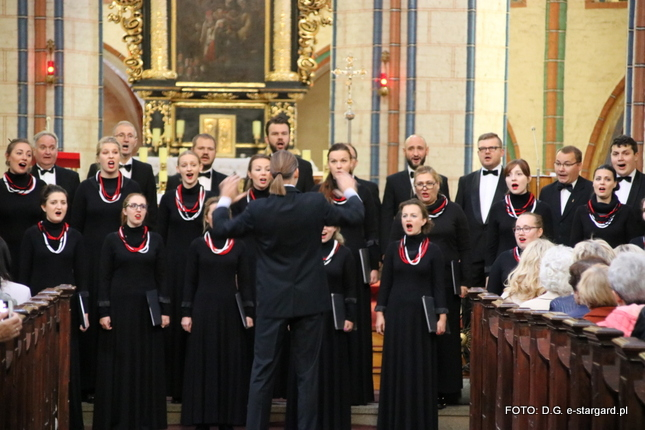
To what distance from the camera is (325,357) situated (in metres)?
6.33

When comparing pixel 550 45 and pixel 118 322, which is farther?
pixel 550 45

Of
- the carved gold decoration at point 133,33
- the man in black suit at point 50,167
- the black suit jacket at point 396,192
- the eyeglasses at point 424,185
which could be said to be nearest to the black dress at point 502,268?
the eyeglasses at point 424,185

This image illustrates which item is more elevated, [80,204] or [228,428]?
[80,204]

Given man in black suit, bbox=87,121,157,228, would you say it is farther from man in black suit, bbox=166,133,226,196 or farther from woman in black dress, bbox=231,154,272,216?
woman in black dress, bbox=231,154,272,216

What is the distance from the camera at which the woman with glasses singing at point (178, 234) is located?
6828mm

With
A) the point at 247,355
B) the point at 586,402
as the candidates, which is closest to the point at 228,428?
the point at 247,355

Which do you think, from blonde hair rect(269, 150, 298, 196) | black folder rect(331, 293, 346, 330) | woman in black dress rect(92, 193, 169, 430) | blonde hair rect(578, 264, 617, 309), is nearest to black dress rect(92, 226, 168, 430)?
woman in black dress rect(92, 193, 169, 430)

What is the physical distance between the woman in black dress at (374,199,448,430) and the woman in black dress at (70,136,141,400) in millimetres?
1722

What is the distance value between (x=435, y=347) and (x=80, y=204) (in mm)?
2304

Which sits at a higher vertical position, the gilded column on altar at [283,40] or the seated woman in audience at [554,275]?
the gilded column on altar at [283,40]

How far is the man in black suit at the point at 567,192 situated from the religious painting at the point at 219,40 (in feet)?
16.1

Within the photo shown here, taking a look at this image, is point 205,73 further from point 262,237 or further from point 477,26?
point 262,237

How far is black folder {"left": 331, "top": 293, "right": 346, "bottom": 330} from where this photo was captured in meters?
6.36

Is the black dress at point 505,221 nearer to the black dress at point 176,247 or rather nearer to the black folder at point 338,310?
the black folder at point 338,310
